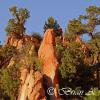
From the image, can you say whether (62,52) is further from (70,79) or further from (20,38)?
(20,38)

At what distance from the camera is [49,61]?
42.8 m

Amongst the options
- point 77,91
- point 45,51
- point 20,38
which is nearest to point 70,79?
point 77,91

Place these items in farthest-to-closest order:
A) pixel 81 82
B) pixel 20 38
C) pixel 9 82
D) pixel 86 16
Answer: pixel 20 38 → pixel 86 16 → pixel 81 82 → pixel 9 82

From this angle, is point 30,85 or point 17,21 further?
point 17,21

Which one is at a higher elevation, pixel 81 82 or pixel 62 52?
pixel 62 52

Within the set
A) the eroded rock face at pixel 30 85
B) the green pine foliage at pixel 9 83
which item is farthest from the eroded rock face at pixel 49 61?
the green pine foliage at pixel 9 83

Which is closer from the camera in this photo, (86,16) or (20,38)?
(86,16)

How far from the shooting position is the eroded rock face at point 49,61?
40.9 metres

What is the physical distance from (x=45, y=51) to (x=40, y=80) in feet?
16.5

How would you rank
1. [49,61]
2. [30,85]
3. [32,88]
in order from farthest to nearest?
[49,61]
[30,85]
[32,88]

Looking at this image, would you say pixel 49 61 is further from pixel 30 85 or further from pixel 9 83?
pixel 9 83

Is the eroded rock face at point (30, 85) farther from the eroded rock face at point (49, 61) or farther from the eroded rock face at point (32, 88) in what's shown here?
the eroded rock face at point (49, 61)

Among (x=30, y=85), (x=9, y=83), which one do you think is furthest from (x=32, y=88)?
(x=9, y=83)

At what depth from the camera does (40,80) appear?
3978cm
